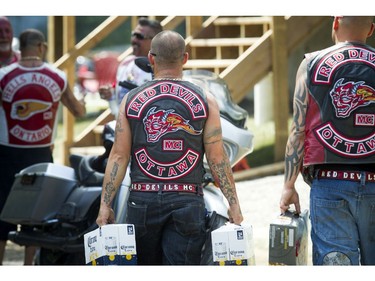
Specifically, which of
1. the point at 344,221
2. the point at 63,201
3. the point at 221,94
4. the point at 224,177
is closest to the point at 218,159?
the point at 224,177

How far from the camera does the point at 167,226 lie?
5289 millimetres

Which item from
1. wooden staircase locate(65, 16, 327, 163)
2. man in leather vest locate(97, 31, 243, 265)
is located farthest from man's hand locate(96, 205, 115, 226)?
wooden staircase locate(65, 16, 327, 163)

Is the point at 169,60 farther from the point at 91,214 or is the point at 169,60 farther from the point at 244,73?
the point at 244,73

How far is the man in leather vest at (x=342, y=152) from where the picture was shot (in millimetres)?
5066

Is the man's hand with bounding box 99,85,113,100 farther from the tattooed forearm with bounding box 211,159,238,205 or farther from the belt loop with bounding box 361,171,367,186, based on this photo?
the belt loop with bounding box 361,171,367,186

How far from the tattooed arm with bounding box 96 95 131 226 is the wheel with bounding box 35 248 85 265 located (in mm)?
1627

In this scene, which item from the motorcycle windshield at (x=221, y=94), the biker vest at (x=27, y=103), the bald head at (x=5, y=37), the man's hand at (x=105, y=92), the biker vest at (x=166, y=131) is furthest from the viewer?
the bald head at (x=5, y=37)

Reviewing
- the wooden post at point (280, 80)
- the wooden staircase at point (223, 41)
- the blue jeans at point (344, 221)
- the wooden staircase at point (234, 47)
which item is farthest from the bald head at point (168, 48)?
the wooden staircase at point (223, 41)

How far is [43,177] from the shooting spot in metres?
6.87

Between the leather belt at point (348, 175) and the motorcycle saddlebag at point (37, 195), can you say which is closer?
the leather belt at point (348, 175)

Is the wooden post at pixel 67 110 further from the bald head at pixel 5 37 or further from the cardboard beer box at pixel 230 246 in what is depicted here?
the cardboard beer box at pixel 230 246

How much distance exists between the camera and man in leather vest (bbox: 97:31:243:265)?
17.1 feet

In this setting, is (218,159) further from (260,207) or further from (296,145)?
(260,207)

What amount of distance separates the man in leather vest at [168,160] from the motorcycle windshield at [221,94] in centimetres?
86
